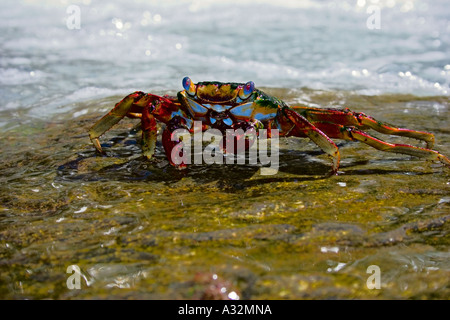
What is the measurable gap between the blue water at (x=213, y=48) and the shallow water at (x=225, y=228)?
424cm

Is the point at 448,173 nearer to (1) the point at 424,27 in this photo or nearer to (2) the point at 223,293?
(2) the point at 223,293

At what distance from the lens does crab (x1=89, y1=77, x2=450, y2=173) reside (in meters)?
3.28

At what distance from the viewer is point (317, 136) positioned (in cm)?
319

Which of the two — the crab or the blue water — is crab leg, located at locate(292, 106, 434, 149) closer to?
the crab

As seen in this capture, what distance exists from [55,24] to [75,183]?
47.4 feet

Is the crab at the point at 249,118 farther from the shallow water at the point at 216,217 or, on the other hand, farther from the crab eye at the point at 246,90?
the shallow water at the point at 216,217

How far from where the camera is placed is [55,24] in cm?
1582

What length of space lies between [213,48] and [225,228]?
→ 1176 cm

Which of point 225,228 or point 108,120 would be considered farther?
point 108,120

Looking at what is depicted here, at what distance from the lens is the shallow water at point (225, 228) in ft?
6.23

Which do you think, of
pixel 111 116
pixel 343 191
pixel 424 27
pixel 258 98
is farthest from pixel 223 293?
pixel 424 27

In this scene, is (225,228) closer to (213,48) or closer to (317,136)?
(317,136)

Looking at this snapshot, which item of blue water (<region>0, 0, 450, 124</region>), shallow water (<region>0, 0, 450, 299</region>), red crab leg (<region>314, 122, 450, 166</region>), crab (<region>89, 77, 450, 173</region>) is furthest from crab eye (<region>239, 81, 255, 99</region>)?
blue water (<region>0, 0, 450, 124</region>)

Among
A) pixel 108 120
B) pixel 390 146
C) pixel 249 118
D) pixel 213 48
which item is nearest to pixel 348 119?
pixel 390 146
